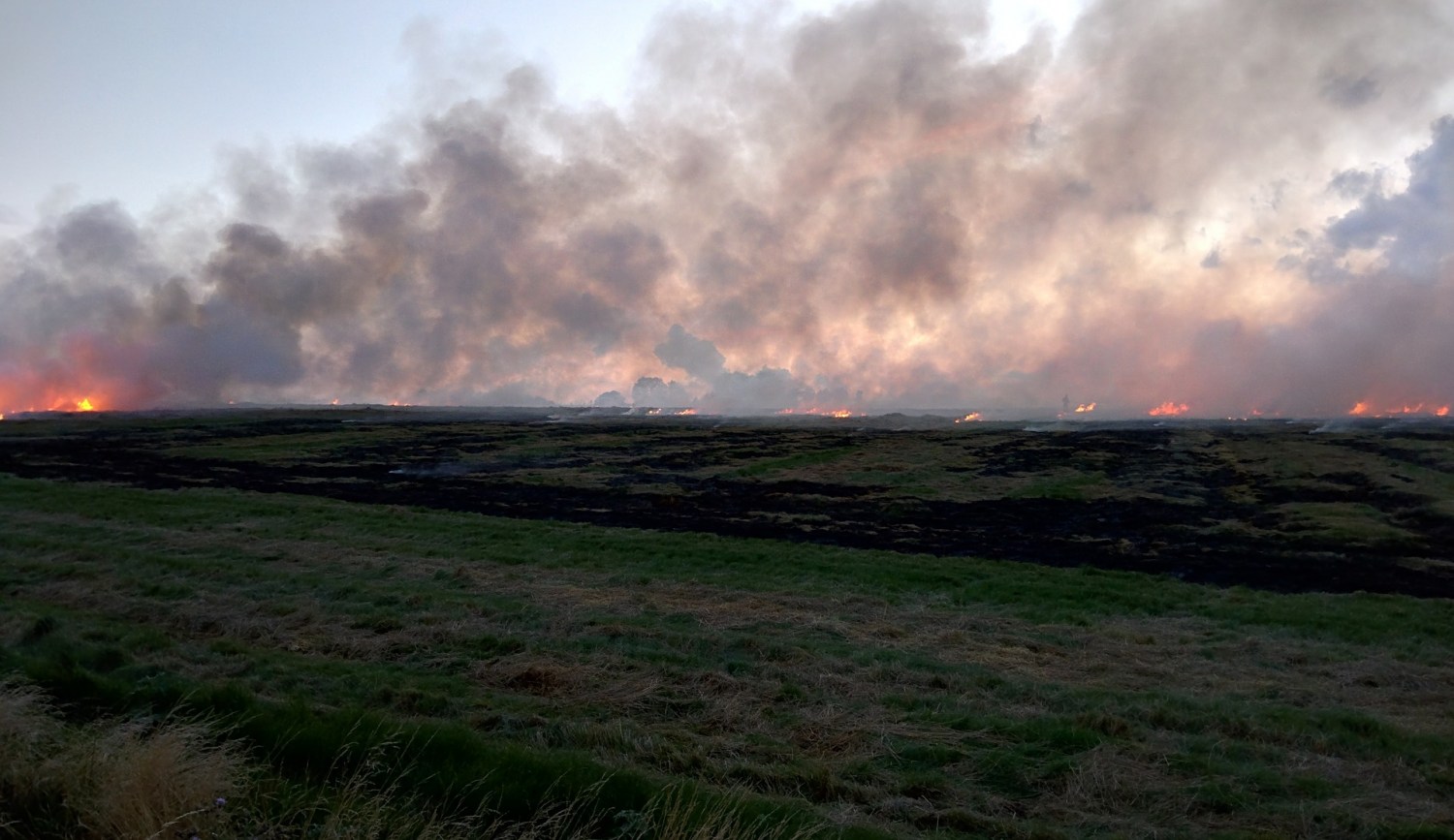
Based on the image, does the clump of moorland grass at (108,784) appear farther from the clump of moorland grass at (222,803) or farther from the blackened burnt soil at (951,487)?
the blackened burnt soil at (951,487)

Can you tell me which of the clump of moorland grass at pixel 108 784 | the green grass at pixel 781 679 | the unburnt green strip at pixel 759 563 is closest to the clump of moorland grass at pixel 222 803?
the clump of moorland grass at pixel 108 784

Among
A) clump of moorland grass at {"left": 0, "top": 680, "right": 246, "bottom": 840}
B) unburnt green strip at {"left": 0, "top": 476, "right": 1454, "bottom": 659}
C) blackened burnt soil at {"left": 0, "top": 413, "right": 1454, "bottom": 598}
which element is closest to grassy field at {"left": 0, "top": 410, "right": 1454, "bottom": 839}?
clump of moorland grass at {"left": 0, "top": 680, "right": 246, "bottom": 840}

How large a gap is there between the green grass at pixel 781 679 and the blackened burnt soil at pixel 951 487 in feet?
23.3

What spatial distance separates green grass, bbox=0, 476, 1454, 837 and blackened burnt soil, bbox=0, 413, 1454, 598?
7.11m

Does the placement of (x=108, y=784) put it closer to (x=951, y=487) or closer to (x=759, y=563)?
(x=759, y=563)

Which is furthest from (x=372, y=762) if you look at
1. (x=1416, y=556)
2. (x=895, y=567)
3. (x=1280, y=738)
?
(x=1416, y=556)

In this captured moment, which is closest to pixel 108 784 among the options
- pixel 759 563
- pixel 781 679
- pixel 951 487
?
pixel 781 679

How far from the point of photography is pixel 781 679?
11867 millimetres

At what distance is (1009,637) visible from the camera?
15680 mm

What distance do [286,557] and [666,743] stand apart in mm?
16358

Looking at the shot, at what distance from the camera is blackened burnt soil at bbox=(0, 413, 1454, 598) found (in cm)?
2873

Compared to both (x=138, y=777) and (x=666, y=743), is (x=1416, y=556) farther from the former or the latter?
(x=138, y=777)

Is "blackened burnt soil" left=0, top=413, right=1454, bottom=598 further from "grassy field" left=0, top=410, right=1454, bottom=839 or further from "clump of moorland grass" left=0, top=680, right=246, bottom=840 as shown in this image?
"clump of moorland grass" left=0, top=680, right=246, bottom=840

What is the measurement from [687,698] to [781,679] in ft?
5.60
